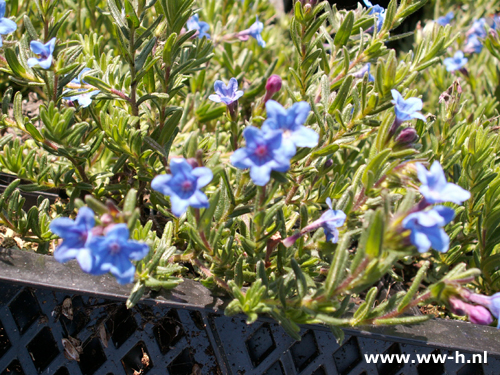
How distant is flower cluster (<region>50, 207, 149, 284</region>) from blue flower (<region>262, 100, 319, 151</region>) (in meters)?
0.44

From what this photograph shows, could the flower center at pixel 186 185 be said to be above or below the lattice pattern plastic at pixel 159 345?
above

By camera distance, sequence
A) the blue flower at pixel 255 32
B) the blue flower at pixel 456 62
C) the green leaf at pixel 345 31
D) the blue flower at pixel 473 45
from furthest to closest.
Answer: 1. the blue flower at pixel 473 45
2. the blue flower at pixel 456 62
3. the blue flower at pixel 255 32
4. the green leaf at pixel 345 31

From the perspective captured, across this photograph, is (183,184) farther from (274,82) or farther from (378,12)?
(378,12)

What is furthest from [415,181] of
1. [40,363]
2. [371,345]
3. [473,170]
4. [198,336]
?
[40,363]

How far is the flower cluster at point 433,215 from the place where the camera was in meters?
0.97

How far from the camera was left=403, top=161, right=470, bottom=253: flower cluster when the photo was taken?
0.97 m

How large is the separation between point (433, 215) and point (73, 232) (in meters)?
0.85

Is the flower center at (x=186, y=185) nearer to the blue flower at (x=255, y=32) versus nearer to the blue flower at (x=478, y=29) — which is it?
the blue flower at (x=255, y=32)

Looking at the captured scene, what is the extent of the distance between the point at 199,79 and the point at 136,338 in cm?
157

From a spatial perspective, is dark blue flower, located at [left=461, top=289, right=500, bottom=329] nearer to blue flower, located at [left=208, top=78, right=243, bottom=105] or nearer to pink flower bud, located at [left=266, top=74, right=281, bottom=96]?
pink flower bud, located at [left=266, top=74, right=281, bottom=96]

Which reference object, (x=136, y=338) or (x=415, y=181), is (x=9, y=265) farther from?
(x=415, y=181)

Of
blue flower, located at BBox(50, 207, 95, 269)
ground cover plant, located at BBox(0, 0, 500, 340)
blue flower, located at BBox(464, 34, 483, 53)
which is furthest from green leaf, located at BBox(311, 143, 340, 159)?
blue flower, located at BBox(464, 34, 483, 53)

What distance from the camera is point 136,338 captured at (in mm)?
1489

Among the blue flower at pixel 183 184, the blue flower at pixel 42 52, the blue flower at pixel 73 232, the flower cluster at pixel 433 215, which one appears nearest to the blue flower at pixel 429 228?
the flower cluster at pixel 433 215
